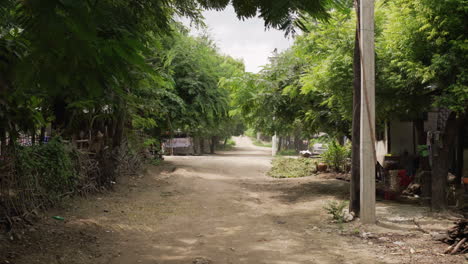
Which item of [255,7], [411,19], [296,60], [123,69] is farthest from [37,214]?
[296,60]

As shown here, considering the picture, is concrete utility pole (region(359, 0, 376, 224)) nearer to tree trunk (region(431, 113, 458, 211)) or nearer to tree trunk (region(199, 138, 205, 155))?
tree trunk (region(431, 113, 458, 211))

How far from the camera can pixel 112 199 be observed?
11.0 meters

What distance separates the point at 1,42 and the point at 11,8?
106 inches

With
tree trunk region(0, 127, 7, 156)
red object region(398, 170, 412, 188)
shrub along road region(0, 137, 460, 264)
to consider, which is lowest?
shrub along road region(0, 137, 460, 264)

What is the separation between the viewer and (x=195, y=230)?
7.89 meters

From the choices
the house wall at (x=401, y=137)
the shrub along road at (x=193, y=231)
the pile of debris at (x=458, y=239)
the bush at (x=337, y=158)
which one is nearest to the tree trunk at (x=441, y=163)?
the shrub along road at (x=193, y=231)

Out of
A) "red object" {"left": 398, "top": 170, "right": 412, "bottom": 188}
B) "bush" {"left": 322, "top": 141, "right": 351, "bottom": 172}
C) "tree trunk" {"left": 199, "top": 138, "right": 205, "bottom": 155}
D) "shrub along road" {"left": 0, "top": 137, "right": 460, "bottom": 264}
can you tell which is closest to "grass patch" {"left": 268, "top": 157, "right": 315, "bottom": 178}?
"bush" {"left": 322, "top": 141, "right": 351, "bottom": 172}

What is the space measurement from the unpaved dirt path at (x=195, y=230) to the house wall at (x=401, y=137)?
373 centimetres

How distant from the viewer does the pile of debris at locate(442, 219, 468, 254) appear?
19.2 ft

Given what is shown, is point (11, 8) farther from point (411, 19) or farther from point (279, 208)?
point (279, 208)

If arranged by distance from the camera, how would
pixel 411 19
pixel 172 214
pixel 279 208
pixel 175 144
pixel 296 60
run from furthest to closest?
pixel 175 144 < pixel 296 60 < pixel 279 208 < pixel 172 214 < pixel 411 19

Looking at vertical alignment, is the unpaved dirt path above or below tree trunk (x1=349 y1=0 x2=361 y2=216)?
below

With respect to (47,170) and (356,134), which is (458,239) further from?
(47,170)

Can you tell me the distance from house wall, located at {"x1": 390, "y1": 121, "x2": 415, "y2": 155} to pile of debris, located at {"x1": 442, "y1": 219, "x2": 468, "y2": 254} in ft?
32.6
